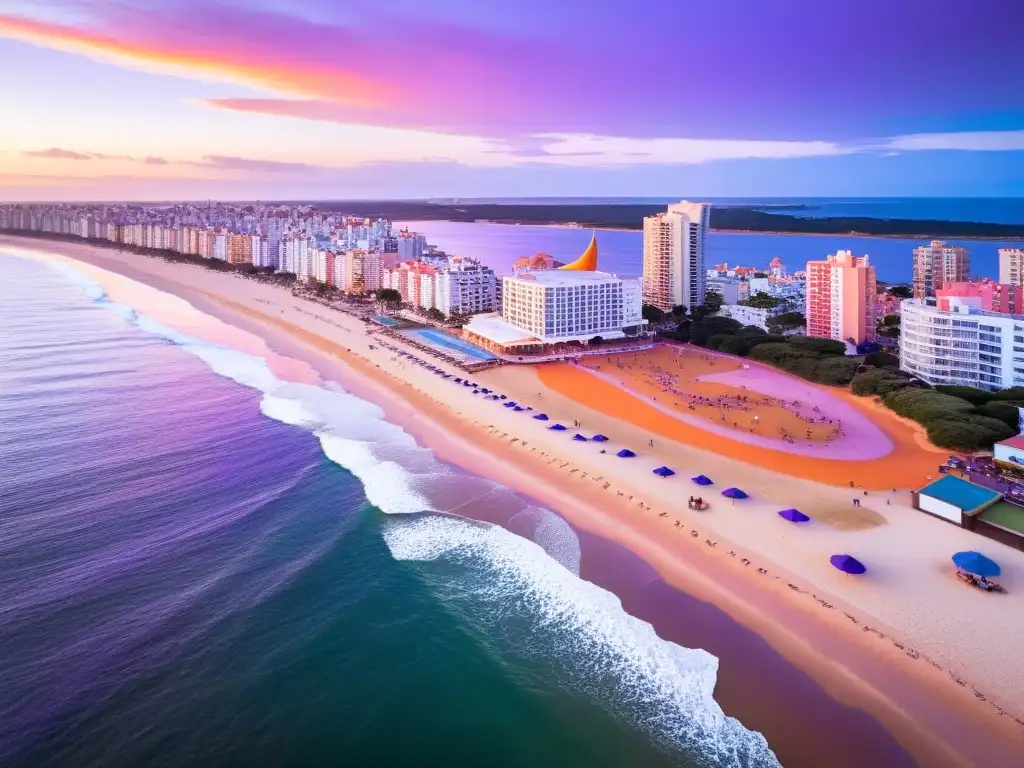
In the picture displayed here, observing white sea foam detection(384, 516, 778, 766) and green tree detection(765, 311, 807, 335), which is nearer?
white sea foam detection(384, 516, 778, 766)

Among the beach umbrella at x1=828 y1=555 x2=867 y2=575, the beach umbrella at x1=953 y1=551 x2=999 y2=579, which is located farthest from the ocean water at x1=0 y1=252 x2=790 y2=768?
the beach umbrella at x1=953 y1=551 x2=999 y2=579

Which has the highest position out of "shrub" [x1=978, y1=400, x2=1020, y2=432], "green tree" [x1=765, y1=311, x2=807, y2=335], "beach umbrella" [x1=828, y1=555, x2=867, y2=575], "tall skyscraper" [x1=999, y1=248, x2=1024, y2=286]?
"tall skyscraper" [x1=999, y1=248, x2=1024, y2=286]

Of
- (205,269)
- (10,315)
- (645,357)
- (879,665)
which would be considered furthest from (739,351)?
(205,269)

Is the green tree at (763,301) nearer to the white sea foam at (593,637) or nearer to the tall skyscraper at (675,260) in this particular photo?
the tall skyscraper at (675,260)

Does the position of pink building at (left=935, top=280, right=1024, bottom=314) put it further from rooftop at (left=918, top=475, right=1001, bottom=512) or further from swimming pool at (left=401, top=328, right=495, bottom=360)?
swimming pool at (left=401, top=328, right=495, bottom=360)

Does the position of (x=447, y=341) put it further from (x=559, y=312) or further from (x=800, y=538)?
(x=800, y=538)

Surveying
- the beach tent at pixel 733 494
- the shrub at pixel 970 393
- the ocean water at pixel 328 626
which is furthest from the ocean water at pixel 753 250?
the beach tent at pixel 733 494

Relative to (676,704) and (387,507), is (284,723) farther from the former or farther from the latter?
(387,507)
